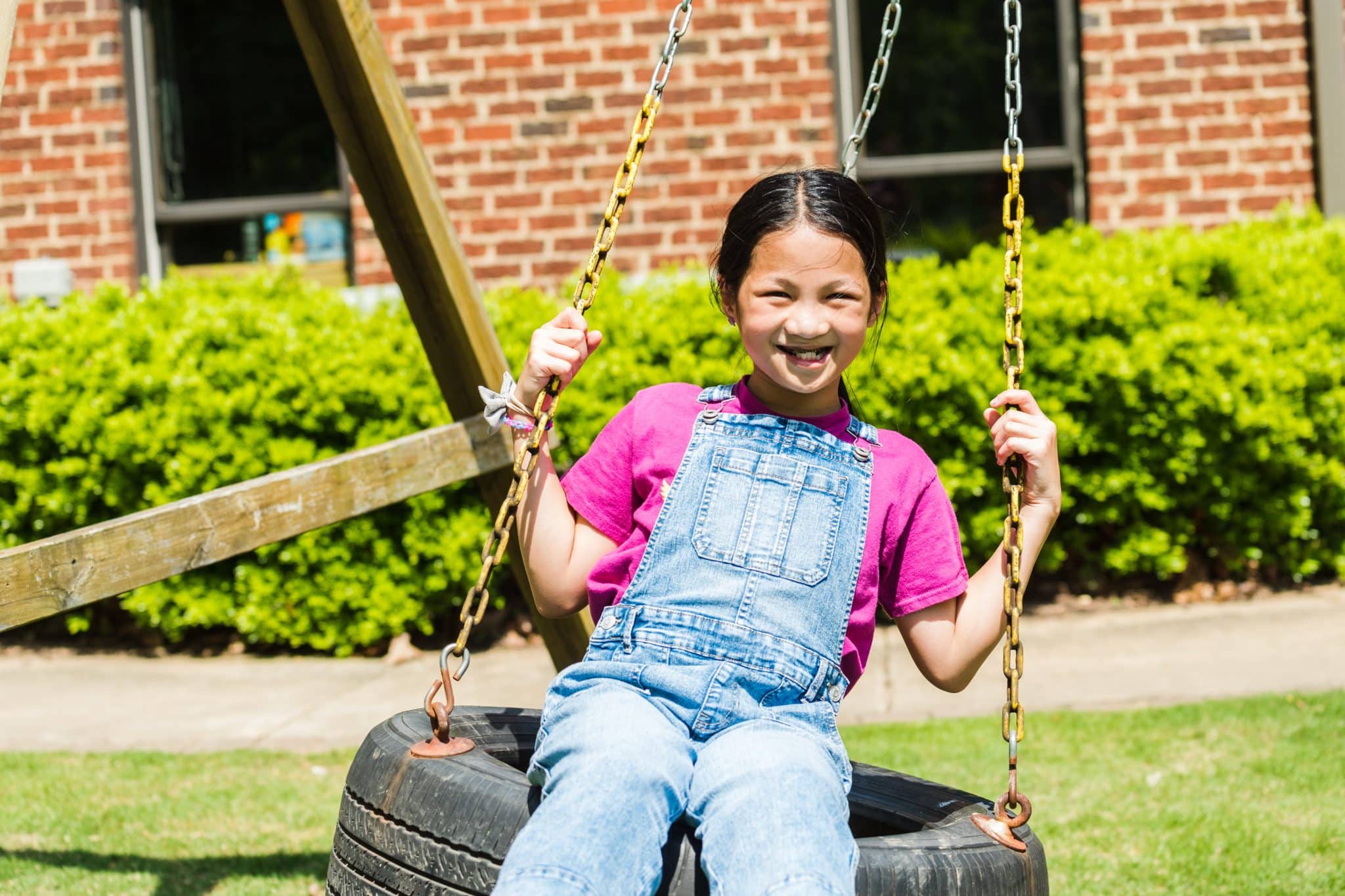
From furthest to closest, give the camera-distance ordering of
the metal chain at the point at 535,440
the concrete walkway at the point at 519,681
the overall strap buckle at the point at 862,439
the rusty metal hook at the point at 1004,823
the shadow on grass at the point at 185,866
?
the concrete walkway at the point at 519,681 < the shadow on grass at the point at 185,866 < the overall strap buckle at the point at 862,439 < the metal chain at the point at 535,440 < the rusty metal hook at the point at 1004,823

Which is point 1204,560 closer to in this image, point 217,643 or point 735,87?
point 735,87

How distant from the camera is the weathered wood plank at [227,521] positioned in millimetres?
2594

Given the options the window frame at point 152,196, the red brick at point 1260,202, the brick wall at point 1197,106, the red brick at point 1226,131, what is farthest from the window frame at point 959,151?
the window frame at point 152,196

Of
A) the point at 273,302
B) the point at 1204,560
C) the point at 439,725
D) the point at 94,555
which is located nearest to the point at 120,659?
the point at 273,302

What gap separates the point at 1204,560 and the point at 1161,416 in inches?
34.3

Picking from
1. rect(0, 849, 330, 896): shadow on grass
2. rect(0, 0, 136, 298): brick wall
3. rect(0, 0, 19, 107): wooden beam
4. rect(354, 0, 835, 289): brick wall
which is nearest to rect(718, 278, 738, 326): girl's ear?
rect(0, 0, 19, 107): wooden beam

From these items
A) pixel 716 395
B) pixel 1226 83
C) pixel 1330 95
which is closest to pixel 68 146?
pixel 1226 83

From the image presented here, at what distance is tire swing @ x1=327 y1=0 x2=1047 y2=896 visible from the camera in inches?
75.0

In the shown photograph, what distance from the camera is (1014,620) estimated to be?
2.02 meters

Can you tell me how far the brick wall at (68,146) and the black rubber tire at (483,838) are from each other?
5407 mm

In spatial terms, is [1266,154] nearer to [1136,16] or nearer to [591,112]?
[1136,16]

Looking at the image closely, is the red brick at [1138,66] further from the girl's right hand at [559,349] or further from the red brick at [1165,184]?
the girl's right hand at [559,349]

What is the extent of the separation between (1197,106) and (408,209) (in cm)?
453

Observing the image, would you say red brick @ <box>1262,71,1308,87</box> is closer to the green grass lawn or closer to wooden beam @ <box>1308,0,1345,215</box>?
wooden beam @ <box>1308,0,1345,215</box>
